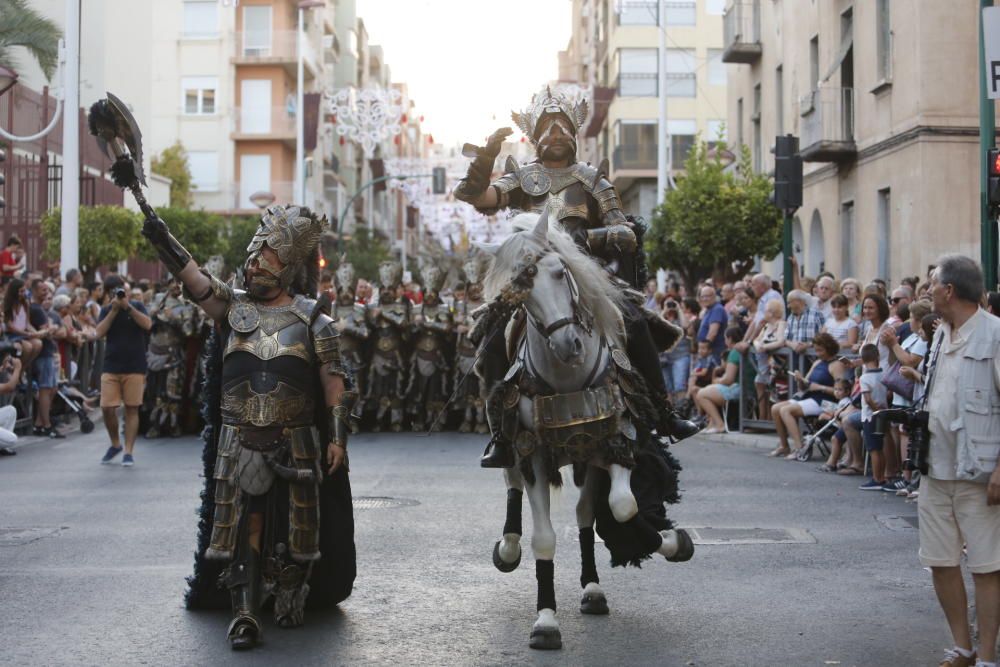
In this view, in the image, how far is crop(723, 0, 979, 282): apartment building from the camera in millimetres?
24203

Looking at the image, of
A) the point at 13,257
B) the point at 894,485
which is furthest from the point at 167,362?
the point at 894,485

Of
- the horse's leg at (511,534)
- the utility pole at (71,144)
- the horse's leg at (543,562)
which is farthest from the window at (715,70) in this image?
the horse's leg at (543,562)

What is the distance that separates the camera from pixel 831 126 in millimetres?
29000

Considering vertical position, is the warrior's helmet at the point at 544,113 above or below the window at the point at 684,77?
below

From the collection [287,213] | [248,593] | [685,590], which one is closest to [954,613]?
[685,590]

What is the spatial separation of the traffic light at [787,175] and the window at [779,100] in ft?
48.9

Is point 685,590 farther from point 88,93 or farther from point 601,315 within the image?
point 88,93

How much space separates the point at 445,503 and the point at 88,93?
33440 mm

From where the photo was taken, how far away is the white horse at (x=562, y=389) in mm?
6625

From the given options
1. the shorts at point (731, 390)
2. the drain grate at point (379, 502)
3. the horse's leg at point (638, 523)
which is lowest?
the drain grate at point (379, 502)

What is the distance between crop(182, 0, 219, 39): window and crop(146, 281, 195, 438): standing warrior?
46422mm

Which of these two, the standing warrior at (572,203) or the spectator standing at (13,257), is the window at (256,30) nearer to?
the spectator standing at (13,257)

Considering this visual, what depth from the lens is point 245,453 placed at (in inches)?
279

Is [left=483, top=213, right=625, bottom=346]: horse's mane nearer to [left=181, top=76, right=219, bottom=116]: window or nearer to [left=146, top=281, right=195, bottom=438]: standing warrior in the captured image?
[left=146, top=281, right=195, bottom=438]: standing warrior
